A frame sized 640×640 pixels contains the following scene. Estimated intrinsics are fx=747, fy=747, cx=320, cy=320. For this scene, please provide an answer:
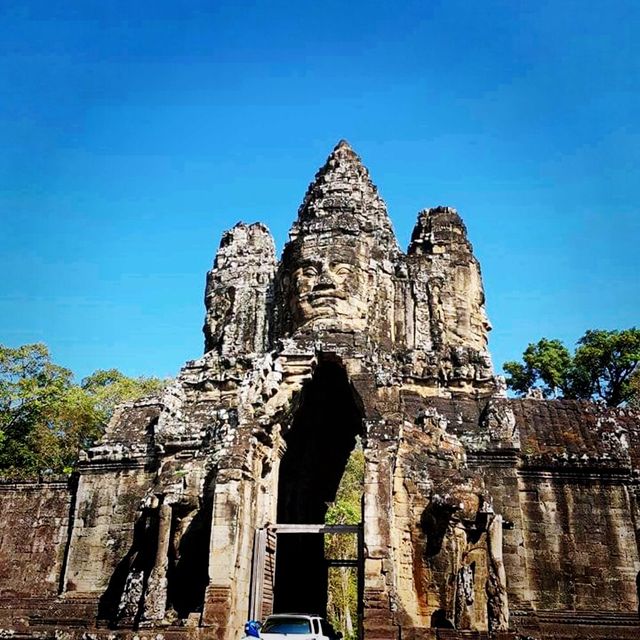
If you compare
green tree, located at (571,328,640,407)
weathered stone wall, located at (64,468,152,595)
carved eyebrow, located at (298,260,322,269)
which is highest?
green tree, located at (571,328,640,407)

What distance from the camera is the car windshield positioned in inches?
426

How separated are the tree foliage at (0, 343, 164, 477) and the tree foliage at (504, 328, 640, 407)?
1889 cm

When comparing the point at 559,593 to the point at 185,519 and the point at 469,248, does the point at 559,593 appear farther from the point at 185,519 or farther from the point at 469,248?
the point at 469,248

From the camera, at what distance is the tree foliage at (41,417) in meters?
26.8

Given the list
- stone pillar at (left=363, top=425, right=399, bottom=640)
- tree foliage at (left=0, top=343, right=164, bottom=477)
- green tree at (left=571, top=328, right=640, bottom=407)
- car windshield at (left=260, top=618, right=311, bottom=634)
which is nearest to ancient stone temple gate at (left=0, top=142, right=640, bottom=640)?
stone pillar at (left=363, top=425, right=399, bottom=640)

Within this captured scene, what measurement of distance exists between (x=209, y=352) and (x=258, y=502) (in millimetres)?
6236

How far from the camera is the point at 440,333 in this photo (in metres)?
17.5

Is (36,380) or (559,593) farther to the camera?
(36,380)

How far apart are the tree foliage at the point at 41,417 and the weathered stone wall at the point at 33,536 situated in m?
9.29

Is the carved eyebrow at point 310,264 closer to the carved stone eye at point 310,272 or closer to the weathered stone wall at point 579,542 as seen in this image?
the carved stone eye at point 310,272

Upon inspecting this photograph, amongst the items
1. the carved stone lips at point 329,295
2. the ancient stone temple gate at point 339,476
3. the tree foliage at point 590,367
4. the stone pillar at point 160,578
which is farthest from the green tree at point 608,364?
the stone pillar at point 160,578

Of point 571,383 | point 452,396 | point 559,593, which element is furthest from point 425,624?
point 571,383

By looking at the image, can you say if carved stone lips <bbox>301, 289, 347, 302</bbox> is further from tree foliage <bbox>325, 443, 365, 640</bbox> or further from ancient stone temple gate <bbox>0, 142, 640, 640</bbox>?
tree foliage <bbox>325, 443, 365, 640</bbox>

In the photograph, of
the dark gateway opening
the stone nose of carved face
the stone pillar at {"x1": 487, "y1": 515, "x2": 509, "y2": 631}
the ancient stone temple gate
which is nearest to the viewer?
the stone pillar at {"x1": 487, "y1": 515, "x2": 509, "y2": 631}
